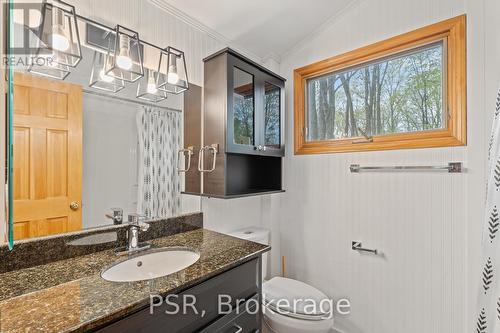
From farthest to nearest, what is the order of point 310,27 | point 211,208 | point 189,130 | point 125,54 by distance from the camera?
point 310,27 → point 211,208 → point 189,130 → point 125,54

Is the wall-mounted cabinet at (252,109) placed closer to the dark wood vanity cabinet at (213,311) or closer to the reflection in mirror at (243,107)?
the reflection in mirror at (243,107)

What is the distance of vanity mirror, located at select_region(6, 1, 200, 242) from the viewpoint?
0.98m

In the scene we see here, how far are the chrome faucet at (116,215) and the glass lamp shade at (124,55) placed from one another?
2.16 ft

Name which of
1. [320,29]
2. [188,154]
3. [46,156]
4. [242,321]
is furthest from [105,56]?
[320,29]

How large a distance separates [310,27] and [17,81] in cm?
178

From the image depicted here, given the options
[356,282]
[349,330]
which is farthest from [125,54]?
[349,330]

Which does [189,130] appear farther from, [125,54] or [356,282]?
[356,282]

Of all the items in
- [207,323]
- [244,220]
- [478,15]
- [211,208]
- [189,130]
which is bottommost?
[207,323]

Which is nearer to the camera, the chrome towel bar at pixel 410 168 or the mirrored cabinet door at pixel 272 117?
the chrome towel bar at pixel 410 168

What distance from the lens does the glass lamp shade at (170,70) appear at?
1.44m

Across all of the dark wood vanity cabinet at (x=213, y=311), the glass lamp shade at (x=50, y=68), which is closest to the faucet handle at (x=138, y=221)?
the dark wood vanity cabinet at (x=213, y=311)

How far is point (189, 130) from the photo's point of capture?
1.59 m

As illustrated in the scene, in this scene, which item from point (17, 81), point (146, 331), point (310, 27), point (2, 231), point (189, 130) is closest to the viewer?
point (2, 231)

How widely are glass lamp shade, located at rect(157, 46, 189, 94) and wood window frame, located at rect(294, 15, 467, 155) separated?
3.35ft
